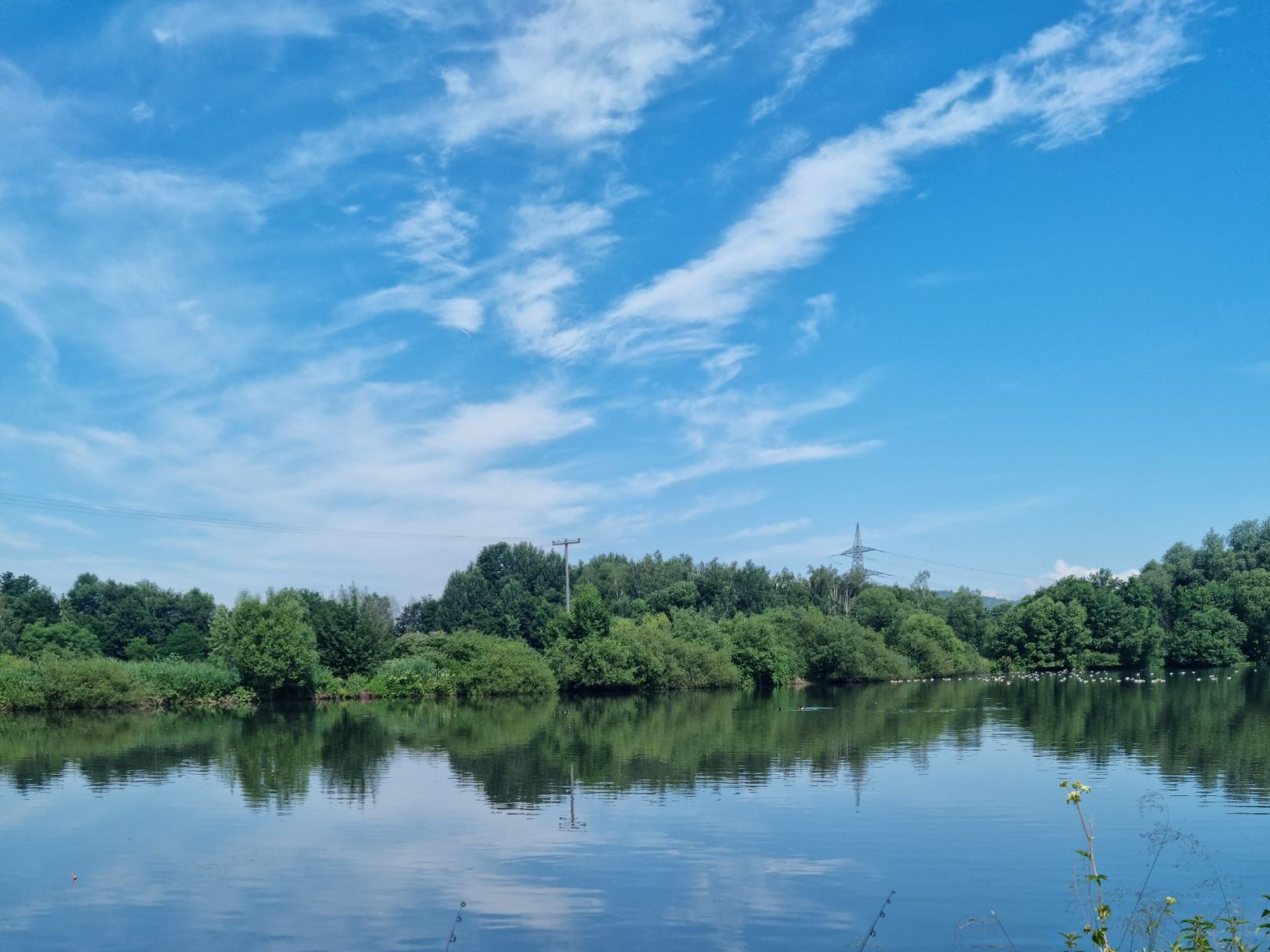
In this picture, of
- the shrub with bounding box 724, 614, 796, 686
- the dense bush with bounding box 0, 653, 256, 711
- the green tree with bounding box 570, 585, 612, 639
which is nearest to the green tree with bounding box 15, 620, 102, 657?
the dense bush with bounding box 0, 653, 256, 711

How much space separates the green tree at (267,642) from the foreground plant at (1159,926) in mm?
51346

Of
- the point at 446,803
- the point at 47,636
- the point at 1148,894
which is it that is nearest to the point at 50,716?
the point at 47,636

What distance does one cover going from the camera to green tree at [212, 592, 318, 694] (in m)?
Result: 58.6

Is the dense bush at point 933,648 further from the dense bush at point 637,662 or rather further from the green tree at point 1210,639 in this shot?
the green tree at point 1210,639

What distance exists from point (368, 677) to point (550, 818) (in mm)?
48556

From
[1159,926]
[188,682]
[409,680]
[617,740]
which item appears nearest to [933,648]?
[409,680]

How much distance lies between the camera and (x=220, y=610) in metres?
62.2

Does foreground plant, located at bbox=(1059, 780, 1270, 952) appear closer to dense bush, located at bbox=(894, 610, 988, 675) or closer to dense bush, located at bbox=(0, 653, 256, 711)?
dense bush, located at bbox=(0, 653, 256, 711)

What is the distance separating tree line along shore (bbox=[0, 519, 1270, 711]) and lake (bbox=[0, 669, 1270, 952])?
20.5 metres

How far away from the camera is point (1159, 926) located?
41.0 ft

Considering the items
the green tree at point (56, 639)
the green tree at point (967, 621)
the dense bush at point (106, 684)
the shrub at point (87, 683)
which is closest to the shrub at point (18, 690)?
the dense bush at point (106, 684)

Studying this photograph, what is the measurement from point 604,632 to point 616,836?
5209cm

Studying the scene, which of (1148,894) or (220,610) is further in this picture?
(220,610)

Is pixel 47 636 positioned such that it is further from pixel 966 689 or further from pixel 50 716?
pixel 966 689
